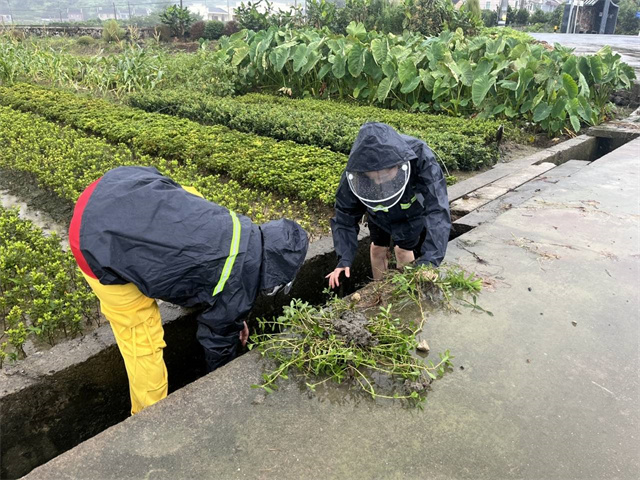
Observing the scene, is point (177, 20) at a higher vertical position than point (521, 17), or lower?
lower

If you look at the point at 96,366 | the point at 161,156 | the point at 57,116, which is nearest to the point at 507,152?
the point at 161,156

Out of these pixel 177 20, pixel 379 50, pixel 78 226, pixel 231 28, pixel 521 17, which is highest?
pixel 521 17

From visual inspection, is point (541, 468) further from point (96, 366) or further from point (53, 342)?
point (53, 342)

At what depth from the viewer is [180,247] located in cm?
225

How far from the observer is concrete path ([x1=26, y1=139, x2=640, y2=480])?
1.87 meters

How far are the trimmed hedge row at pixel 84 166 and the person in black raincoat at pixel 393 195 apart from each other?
3.40 ft

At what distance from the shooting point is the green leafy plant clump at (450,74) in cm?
830

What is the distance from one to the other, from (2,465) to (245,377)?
50.3 inches

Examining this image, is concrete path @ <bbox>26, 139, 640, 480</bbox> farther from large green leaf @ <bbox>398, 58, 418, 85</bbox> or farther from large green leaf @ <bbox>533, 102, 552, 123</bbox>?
large green leaf @ <bbox>398, 58, 418, 85</bbox>

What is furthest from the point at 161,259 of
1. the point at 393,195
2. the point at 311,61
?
the point at 311,61

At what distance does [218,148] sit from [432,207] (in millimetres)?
3821

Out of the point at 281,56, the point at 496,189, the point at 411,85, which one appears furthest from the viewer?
the point at 281,56

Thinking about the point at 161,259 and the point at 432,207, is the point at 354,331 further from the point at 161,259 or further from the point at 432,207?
the point at 432,207

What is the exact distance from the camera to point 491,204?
199 inches
